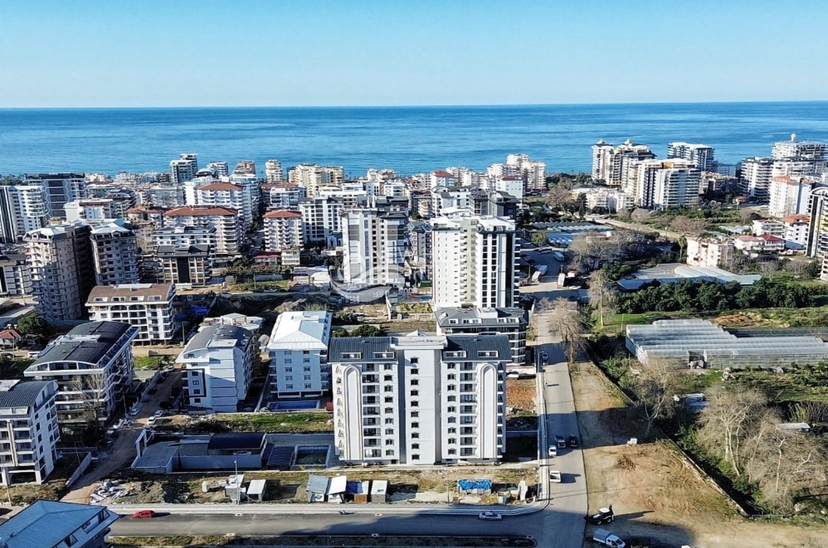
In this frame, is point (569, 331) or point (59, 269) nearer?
point (569, 331)

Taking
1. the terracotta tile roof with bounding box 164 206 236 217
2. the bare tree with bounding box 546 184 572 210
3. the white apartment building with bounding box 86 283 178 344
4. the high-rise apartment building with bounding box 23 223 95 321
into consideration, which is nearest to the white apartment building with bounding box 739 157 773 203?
the bare tree with bounding box 546 184 572 210

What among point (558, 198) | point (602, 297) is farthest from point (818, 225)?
point (558, 198)

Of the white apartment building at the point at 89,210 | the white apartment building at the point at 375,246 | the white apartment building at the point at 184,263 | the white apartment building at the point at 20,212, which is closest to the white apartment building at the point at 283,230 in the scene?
the white apartment building at the point at 184,263

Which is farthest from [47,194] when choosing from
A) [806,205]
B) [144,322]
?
[806,205]

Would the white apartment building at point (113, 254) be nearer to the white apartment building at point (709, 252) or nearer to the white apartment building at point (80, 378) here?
the white apartment building at point (80, 378)

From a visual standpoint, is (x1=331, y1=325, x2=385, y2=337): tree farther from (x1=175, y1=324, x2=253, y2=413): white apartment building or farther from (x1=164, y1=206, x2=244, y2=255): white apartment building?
(x1=164, y1=206, x2=244, y2=255): white apartment building

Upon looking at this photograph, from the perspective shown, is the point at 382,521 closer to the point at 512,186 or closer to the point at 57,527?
the point at 57,527

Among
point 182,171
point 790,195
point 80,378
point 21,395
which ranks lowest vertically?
point 80,378
